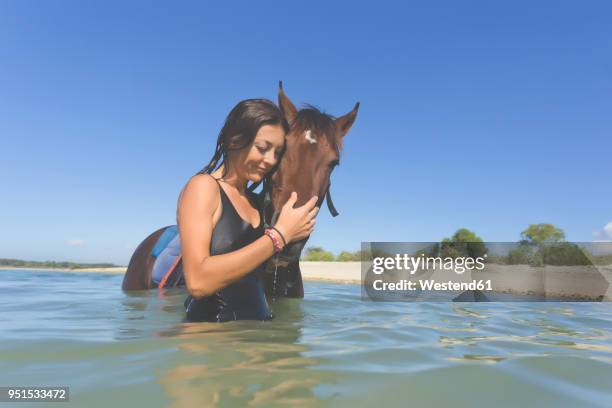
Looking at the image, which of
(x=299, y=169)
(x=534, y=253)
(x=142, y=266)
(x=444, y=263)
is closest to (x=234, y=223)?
(x=299, y=169)

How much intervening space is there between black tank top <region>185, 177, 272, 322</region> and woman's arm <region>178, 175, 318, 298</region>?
219mm

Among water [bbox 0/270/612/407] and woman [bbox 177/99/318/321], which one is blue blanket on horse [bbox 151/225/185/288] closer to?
water [bbox 0/270/612/407]

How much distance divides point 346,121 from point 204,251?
2.78m

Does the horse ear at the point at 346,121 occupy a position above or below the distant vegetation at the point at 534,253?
above

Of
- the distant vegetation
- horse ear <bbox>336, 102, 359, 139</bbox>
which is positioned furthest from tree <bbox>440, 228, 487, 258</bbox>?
horse ear <bbox>336, 102, 359, 139</bbox>

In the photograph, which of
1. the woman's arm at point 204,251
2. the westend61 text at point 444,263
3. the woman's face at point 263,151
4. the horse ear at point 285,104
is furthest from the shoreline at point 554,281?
the woman's arm at point 204,251

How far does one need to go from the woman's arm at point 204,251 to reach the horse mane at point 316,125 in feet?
4.81

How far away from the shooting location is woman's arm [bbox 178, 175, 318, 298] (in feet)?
8.64

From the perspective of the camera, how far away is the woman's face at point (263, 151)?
123 inches

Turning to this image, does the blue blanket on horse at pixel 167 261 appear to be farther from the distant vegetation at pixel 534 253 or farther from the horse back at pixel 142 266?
the distant vegetation at pixel 534 253

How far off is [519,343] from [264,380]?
7.15 ft

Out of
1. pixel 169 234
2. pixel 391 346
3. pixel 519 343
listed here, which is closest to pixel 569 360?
pixel 519 343

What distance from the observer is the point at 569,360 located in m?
2.33

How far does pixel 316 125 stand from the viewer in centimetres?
410
